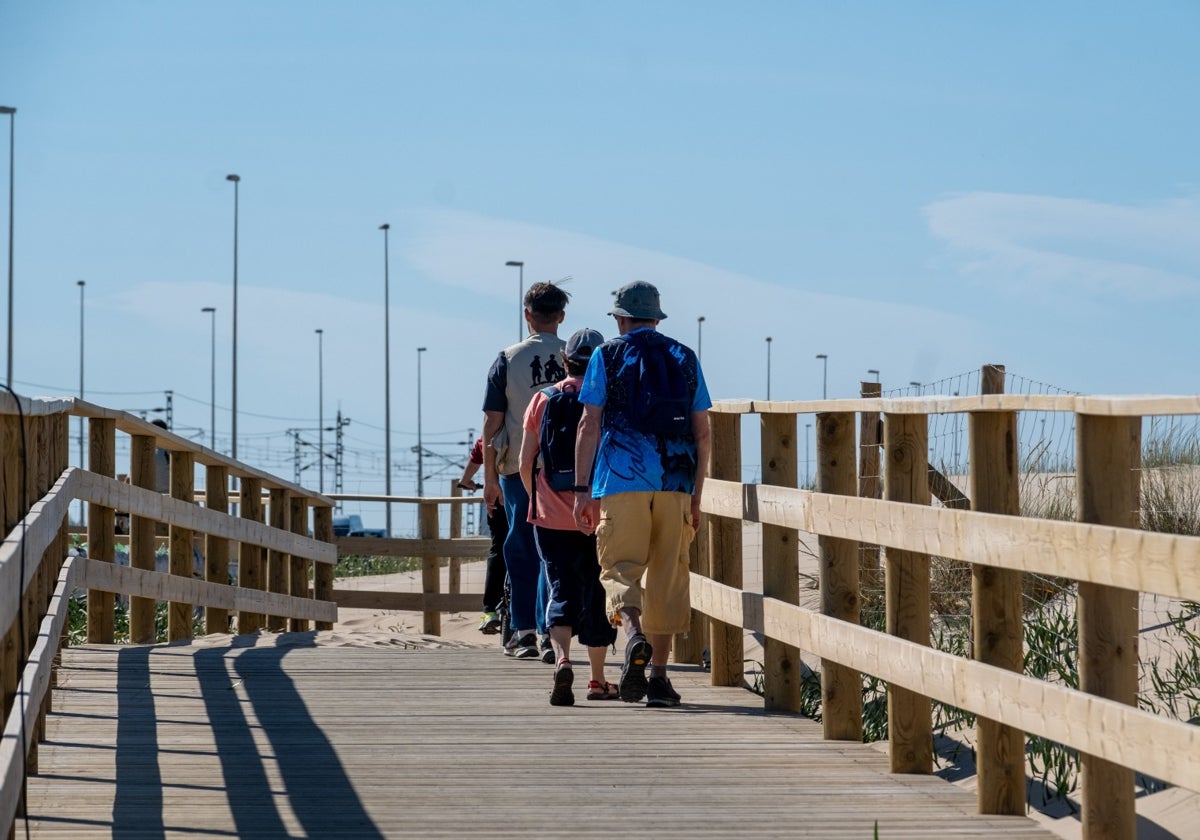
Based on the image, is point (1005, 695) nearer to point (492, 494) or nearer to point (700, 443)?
point (700, 443)

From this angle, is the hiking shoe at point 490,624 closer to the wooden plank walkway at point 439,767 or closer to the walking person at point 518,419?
the walking person at point 518,419

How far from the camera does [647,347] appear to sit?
6.68 m

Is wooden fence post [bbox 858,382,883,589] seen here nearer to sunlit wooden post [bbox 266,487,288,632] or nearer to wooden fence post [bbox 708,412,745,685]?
wooden fence post [bbox 708,412,745,685]

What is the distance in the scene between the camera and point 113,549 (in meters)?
8.55

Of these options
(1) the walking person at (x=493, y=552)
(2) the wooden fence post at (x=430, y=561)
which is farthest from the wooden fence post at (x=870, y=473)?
(2) the wooden fence post at (x=430, y=561)

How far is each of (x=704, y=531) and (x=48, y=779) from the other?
379 centimetres

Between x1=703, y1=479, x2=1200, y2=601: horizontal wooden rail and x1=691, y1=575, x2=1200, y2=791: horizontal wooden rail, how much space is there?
0.31 m

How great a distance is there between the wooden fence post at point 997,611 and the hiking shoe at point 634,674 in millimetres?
2314

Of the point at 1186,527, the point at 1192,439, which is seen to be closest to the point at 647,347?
the point at 1186,527

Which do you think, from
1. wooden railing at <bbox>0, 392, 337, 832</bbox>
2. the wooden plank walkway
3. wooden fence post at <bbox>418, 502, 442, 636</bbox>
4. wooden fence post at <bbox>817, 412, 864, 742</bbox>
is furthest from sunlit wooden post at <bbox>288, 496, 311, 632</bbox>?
wooden fence post at <bbox>817, 412, 864, 742</bbox>

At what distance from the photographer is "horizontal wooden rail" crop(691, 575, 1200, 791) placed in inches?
144

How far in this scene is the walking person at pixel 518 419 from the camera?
816 centimetres

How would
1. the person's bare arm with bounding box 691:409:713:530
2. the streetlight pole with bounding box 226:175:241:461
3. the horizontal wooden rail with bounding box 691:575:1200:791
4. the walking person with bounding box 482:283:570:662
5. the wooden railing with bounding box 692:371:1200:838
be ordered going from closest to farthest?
the horizontal wooden rail with bounding box 691:575:1200:791, the wooden railing with bounding box 692:371:1200:838, the person's bare arm with bounding box 691:409:713:530, the walking person with bounding box 482:283:570:662, the streetlight pole with bounding box 226:175:241:461

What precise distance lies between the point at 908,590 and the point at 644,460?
161 centimetres
